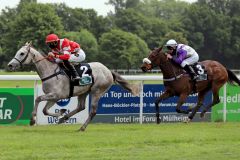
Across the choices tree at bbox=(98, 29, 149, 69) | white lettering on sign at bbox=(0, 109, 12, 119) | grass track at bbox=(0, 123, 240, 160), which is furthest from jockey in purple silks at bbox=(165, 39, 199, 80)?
tree at bbox=(98, 29, 149, 69)

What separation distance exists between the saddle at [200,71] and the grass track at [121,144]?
5.91ft

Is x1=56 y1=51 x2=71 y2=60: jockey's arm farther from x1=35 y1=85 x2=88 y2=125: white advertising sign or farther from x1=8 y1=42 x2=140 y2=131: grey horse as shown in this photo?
x1=35 y1=85 x2=88 y2=125: white advertising sign

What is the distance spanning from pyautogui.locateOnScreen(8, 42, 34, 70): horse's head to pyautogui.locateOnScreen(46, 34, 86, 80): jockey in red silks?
35 centimetres

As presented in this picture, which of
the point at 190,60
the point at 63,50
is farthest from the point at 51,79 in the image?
the point at 190,60

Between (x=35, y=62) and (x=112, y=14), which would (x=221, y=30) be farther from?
(x=35, y=62)

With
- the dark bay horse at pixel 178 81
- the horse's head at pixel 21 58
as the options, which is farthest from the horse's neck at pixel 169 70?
the horse's head at pixel 21 58

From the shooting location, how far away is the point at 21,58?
10.4 meters

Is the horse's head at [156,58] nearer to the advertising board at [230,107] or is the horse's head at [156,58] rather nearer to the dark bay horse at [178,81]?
the dark bay horse at [178,81]

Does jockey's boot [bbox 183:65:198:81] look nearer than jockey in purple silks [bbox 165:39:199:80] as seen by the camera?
No


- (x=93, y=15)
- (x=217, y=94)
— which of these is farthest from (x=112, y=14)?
(x=217, y=94)

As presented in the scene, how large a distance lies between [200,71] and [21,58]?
418 cm

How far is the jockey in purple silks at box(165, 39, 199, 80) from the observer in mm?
12352

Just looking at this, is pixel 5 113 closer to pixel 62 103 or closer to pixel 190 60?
pixel 62 103

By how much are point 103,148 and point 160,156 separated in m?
1.04
